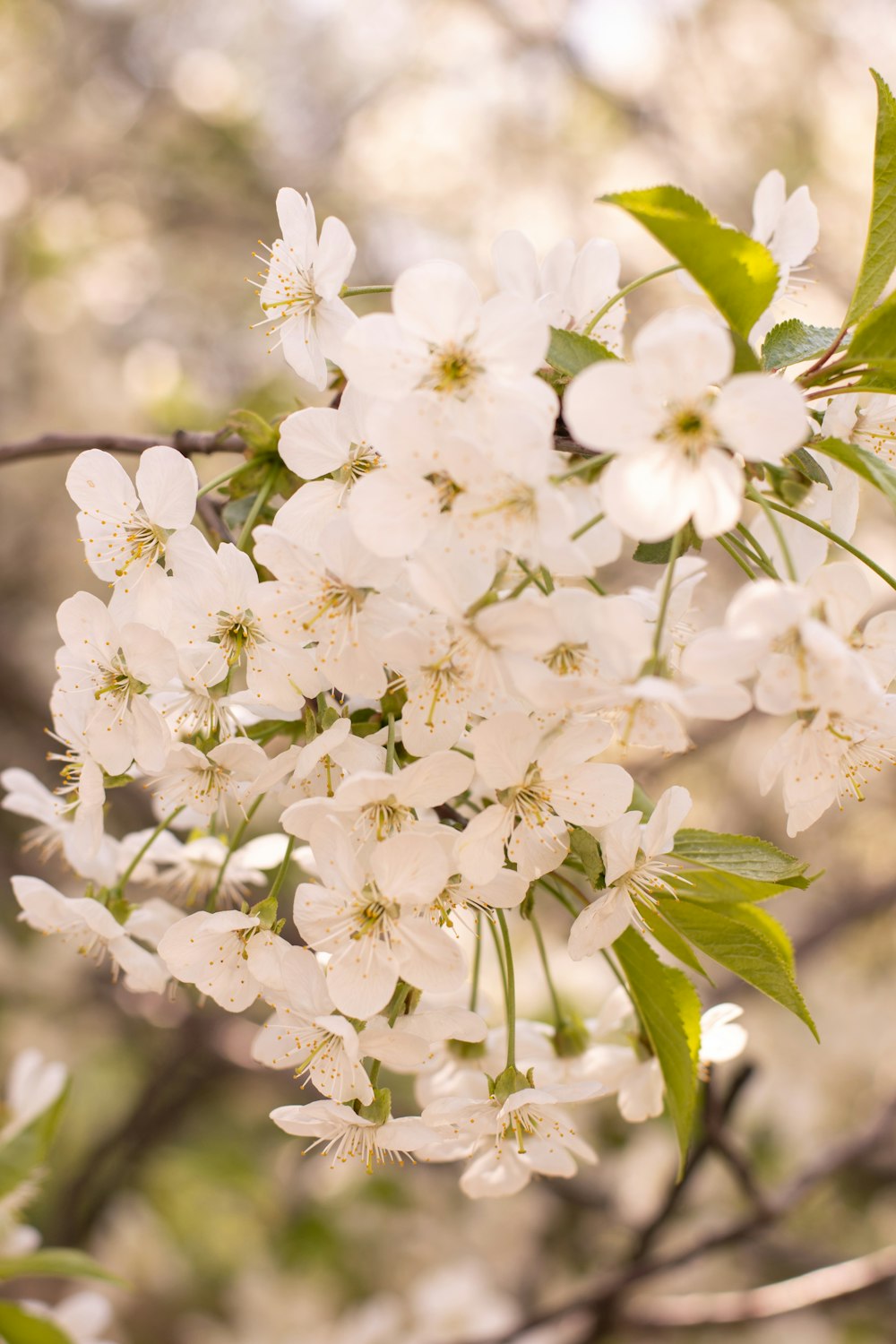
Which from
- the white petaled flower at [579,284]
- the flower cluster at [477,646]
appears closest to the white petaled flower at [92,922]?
the flower cluster at [477,646]

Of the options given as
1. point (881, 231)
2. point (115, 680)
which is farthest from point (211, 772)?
point (881, 231)

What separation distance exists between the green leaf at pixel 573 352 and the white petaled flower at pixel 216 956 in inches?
16.6

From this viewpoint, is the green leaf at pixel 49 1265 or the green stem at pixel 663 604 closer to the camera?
the green stem at pixel 663 604

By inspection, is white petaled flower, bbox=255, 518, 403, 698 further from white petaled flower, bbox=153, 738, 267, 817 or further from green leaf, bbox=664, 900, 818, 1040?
green leaf, bbox=664, 900, 818, 1040

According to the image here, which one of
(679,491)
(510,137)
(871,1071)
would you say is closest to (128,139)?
(510,137)

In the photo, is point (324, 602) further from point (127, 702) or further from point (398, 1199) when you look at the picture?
point (398, 1199)

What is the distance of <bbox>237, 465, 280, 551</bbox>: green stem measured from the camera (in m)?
0.81

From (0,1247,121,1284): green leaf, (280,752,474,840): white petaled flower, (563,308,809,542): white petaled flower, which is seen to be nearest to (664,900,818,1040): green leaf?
(280,752,474,840): white petaled flower

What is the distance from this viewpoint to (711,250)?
0.64 metres

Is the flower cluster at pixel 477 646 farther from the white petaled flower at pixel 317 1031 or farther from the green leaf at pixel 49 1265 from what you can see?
→ the green leaf at pixel 49 1265

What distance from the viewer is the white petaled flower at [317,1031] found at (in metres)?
0.72

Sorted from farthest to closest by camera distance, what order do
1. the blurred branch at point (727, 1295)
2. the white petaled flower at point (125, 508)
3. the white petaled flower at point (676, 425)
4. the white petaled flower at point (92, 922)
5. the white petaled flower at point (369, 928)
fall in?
the blurred branch at point (727, 1295) → the white petaled flower at point (92, 922) → the white petaled flower at point (125, 508) → the white petaled flower at point (369, 928) → the white petaled flower at point (676, 425)

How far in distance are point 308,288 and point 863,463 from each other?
0.41 metres

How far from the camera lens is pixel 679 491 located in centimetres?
58
